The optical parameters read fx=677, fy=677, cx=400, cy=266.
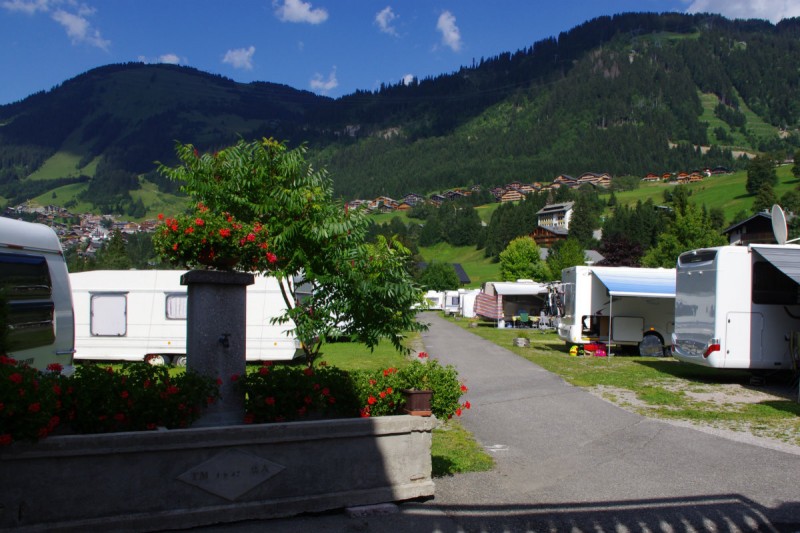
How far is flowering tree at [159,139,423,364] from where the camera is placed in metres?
6.99

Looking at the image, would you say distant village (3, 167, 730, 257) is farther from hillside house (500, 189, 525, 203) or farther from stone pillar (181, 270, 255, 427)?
stone pillar (181, 270, 255, 427)

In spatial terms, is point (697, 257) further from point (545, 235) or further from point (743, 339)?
point (545, 235)

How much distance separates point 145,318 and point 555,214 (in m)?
128

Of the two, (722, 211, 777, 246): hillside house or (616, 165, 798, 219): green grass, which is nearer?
(722, 211, 777, 246): hillside house

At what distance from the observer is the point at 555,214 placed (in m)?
139

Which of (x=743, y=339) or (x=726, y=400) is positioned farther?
(x=743, y=339)

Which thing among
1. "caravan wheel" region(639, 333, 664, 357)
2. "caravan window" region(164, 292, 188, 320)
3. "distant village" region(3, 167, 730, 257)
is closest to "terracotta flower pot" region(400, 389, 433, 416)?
"caravan window" region(164, 292, 188, 320)

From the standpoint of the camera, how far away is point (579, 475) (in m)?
Answer: 6.82

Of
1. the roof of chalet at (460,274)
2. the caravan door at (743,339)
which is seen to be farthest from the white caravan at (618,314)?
the roof of chalet at (460,274)

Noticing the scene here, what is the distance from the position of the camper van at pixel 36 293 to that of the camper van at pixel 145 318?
9.31 meters

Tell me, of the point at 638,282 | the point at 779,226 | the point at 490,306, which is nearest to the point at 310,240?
the point at 779,226

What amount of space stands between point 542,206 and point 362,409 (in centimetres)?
13495

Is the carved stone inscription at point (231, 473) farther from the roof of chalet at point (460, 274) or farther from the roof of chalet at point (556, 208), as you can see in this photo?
the roof of chalet at point (556, 208)

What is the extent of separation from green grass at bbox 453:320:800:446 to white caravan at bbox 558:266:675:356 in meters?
0.81
